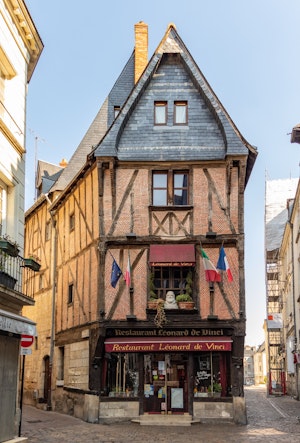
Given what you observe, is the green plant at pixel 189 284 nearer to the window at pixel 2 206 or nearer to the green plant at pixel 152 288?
the green plant at pixel 152 288

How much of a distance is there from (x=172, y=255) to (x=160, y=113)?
499 centimetres

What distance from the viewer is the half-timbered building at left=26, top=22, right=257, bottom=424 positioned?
1903 centimetres

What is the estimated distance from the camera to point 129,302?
19391 mm

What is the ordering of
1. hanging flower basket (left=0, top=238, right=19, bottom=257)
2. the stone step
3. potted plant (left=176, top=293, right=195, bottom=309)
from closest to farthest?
hanging flower basket (left=0, top=238, right=19, bottom=257), the stone step, potted plant (left=176, top=293, right=195, bottom=309)

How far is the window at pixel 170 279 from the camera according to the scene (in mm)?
19641

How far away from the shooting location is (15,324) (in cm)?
1186

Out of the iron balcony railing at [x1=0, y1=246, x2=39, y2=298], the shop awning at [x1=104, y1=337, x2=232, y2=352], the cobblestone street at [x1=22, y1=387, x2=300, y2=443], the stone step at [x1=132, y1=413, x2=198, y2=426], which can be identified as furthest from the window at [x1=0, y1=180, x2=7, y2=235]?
the stone step at [x1=132, y1=413, x2=198, y2=426]

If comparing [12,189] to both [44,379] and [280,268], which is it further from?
[280,268]

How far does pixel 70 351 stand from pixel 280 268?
1081 inches

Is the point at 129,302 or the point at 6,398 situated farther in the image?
the point at 129,302

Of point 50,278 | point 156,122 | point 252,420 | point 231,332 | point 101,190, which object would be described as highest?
point 156,122

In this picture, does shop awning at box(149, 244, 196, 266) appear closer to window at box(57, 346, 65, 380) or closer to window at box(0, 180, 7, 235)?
window at box(57, 346, 65, 380)

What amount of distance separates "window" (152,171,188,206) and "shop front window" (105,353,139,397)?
4.86 metres

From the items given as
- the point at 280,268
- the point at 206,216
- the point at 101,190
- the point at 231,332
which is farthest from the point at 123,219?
the point at 280,268
